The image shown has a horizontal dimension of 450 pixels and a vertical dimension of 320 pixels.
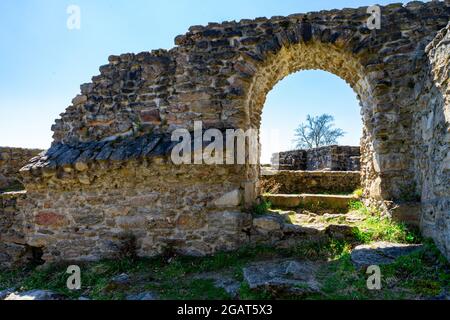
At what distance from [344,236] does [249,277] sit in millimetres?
1778

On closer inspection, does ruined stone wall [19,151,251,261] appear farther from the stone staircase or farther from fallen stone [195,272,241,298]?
fallen stone [195,272,241,298]

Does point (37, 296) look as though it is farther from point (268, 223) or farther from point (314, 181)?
point (314, 181)

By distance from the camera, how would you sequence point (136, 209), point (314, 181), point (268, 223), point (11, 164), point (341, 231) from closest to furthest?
point (341, 231), point (268, 223), point (136, 209), point (314, 181), point (11, 164)

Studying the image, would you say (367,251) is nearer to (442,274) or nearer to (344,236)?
(344,236)

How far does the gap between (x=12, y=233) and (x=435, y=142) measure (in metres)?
8.77

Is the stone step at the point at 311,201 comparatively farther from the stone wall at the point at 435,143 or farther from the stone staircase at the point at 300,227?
the stone wall at the point at 435,143

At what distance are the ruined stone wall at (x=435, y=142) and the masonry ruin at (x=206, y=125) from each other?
1.8 inches

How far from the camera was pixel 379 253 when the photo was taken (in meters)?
3.72

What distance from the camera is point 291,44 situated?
15.4ft

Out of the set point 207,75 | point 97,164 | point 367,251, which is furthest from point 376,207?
point 97,164

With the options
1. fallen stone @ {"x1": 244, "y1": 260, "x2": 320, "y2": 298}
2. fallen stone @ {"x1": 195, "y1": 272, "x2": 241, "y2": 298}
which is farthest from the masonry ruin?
fallen stone @ {"x1": 244, "y1": 260, "x2": 320, "y2": 298}

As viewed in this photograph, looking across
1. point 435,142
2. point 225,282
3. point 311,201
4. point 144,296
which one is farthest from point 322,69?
point 144,296

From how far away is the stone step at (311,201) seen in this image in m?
5.83

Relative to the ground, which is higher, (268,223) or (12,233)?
(268,223)
